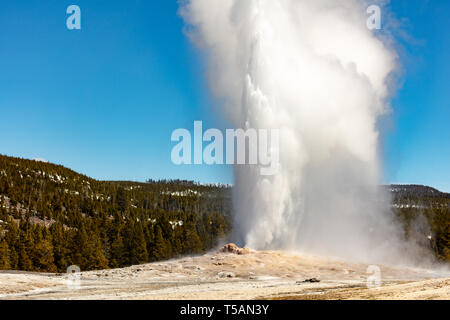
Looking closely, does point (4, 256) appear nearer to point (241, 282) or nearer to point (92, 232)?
point (92, 232)

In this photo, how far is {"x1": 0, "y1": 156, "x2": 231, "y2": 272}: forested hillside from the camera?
181 ft

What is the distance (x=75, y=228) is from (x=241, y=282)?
59.9m

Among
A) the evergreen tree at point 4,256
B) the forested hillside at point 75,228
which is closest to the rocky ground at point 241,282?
the evergreen tree at point 4,256

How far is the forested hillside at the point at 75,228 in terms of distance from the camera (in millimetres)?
55188

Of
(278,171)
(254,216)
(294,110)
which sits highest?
(294,110)

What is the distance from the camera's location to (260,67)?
44.1 m

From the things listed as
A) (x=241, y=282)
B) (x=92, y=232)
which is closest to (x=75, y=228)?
(x=92, y=232)

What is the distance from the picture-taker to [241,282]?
26.8 metres

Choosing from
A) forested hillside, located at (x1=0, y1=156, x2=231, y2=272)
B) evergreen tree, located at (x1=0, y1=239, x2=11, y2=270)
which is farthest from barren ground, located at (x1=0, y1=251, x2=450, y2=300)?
forested hillside, located at (x1=0, y1=156, x2=231, y2=272)

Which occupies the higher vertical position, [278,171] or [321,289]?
[278,171]
